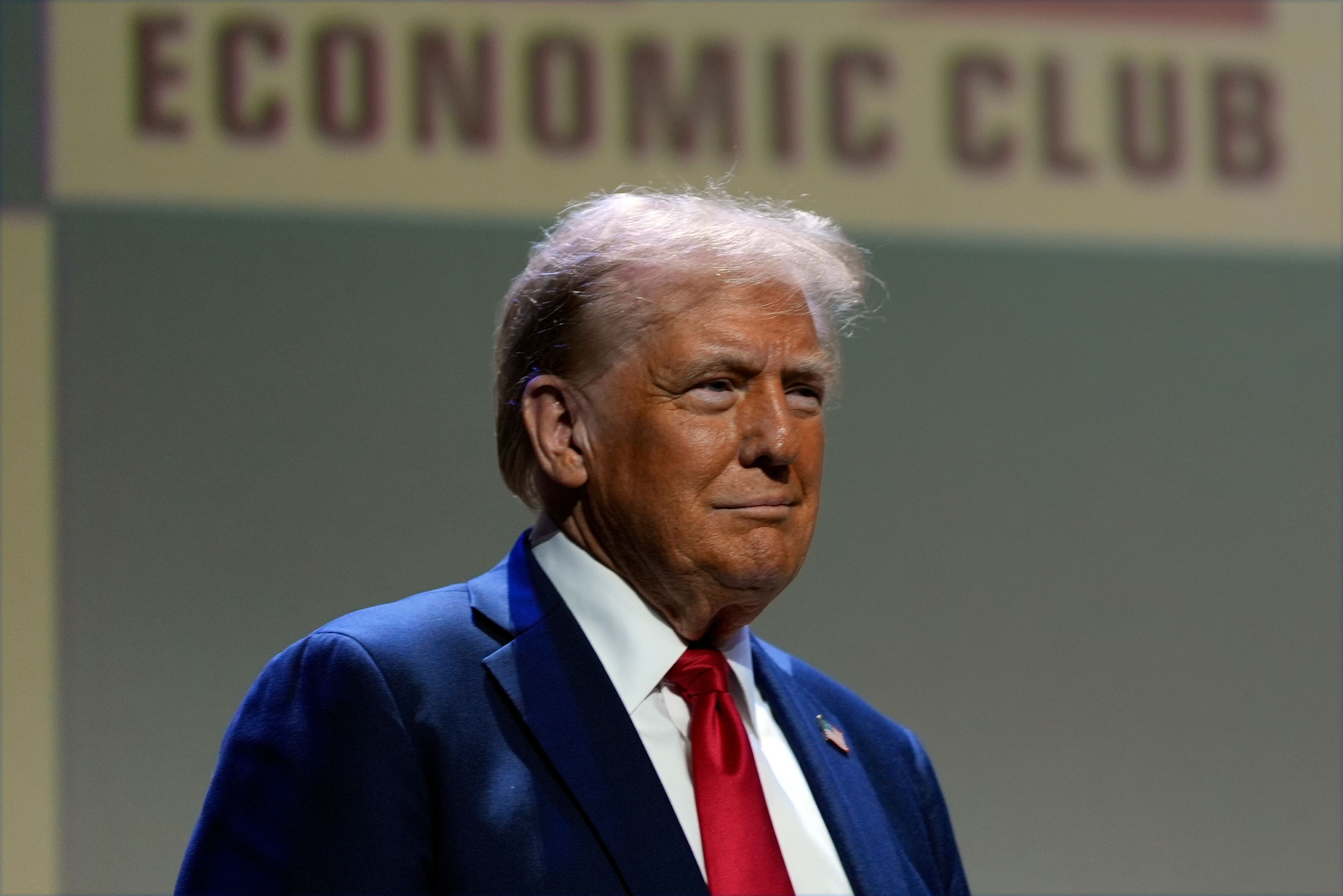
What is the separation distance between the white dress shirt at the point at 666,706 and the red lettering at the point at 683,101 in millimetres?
1207

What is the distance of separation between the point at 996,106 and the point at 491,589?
65.4 inches

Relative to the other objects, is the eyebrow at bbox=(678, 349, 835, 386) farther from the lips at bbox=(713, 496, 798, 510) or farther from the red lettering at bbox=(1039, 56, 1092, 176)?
the red lettering at bbox=(1039, 56, 1092, 176)

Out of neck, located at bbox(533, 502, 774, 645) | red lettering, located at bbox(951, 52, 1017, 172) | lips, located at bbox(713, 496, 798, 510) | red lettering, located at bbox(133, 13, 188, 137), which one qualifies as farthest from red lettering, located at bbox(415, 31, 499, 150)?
lips, located at bbox(713, 496, 798, 510)

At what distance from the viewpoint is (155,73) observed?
2.46 m

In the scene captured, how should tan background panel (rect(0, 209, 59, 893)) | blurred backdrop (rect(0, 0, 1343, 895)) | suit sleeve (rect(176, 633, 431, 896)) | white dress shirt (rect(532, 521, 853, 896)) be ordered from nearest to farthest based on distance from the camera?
→ suit sleeve (rect(176, 633, 431, 896)) → white dress shirt (rect(532, 521, 853, 896)) → tan background panel (rect(0, 209, 59, 893)) → blurred backdrop (rect(0, 0, 1343, 895))

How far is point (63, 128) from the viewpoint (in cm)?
243

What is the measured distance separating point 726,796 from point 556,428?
424 millimetres

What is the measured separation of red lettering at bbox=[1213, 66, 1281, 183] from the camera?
117 inches

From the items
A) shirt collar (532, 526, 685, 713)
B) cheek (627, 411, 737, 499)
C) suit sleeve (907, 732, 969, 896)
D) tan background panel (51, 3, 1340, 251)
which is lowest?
suit sleeve (907, 732, 969, 896)

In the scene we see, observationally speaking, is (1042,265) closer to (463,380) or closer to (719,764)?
(463,380)

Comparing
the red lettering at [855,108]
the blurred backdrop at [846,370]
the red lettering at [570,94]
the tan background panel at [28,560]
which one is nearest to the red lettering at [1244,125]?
the blurred backdrop at [846,370]

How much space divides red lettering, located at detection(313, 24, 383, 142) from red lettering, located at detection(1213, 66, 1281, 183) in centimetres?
158

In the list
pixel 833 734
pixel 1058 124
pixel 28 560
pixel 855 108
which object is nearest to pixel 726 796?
pixel 833 734

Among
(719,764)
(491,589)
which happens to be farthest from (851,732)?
(491,589)
